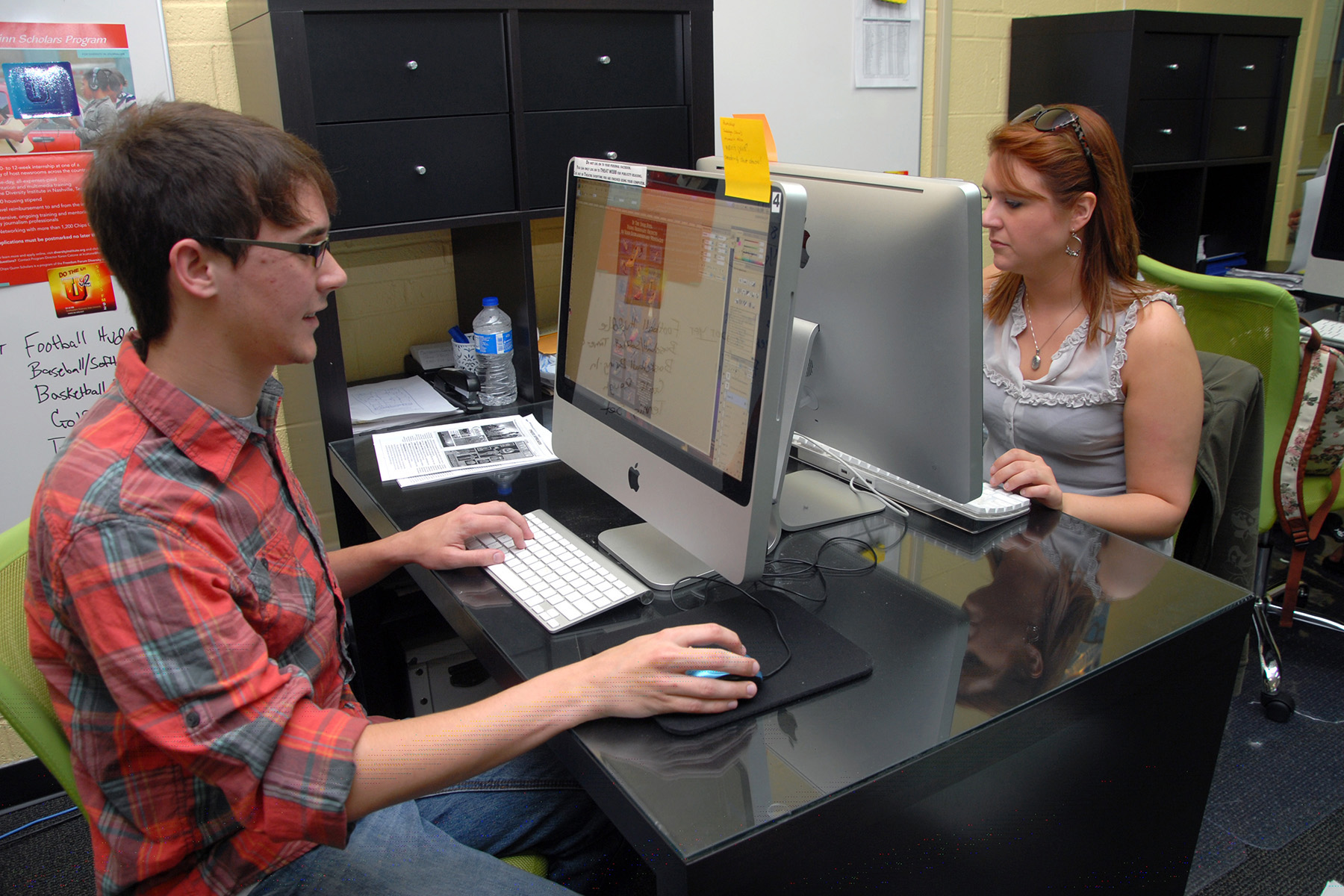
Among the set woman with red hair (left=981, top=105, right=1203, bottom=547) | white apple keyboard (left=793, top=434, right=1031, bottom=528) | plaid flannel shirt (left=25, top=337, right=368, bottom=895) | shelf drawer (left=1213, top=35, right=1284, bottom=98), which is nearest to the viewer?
plaid flannel shirt (left=25, top=337, right=368, bottom=895)

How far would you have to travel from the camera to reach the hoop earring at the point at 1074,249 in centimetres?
162

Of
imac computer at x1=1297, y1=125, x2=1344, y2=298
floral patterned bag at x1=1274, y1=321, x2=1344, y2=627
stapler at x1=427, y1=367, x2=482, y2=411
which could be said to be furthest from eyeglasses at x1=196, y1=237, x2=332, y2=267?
imac computer at x1=1297, y1=125, x2=1344, y2=298

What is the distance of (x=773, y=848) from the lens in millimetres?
756

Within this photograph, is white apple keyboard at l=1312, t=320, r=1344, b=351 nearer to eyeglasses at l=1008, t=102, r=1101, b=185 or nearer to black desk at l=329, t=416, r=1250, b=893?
eyeglasses at l=1008, t=102, r=1101, b=185

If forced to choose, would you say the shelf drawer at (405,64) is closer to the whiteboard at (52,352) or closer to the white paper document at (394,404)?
the whiteboard at (52,352)

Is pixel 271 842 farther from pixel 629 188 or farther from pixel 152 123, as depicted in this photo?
pixel 629 188

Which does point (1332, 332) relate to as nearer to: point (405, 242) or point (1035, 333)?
point (1035, 333)

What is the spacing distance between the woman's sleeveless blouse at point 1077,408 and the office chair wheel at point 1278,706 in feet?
2.86

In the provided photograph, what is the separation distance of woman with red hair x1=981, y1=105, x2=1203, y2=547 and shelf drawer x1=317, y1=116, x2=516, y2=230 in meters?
0.93

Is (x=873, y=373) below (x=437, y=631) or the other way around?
Answer: the other way around

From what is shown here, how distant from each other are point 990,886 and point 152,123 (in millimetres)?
1150

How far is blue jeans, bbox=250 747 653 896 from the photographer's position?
951 mm

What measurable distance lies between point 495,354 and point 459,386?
0.16 meters

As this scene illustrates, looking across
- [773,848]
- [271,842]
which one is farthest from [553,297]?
[773,848]
